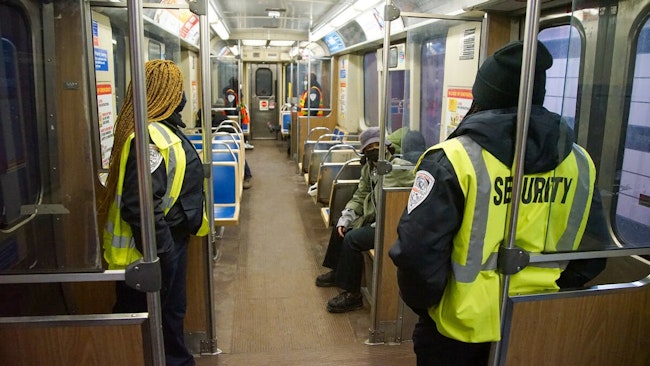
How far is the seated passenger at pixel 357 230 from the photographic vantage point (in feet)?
12.7

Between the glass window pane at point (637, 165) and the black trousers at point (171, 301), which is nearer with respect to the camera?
the glass window pane at point (637, 165)

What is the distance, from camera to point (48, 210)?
1.95 metres

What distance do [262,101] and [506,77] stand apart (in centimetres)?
1322

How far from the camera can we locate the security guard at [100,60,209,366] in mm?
2170

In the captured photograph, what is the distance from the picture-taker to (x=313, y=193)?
18.6 feet

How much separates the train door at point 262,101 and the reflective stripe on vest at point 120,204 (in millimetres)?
12247

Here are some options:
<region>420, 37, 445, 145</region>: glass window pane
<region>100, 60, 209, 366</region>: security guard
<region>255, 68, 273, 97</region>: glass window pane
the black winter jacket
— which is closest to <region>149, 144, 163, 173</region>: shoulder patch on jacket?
<region>100, 60, 209, 366</region>: security guard

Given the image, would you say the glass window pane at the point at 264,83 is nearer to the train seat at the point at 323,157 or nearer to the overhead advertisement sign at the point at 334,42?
the overhead advertisement sign at the point at 334,42

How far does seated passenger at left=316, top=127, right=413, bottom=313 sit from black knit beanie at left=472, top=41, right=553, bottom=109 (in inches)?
80.0

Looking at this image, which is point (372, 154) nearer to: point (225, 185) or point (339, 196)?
point (339, 196)

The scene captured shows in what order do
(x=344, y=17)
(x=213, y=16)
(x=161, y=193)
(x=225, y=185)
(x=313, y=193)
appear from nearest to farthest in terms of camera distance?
1. (x=161, y=193)
2. (x=225, y=185)
3. (x=313, y=193)
4. (x=344, y=17)
5. (x=213, y=16)

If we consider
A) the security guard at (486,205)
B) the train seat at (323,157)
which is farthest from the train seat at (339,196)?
the security guard at (486,205)

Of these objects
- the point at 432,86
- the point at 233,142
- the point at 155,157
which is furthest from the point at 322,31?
the point at 155,157

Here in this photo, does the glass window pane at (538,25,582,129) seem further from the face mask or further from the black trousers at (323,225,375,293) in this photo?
the black trousers at (323,225,375,293)
